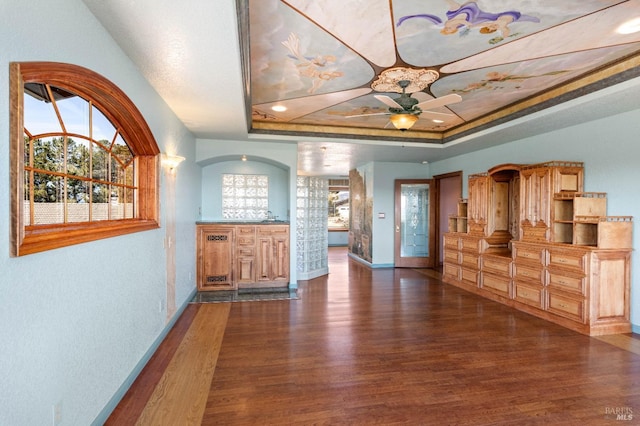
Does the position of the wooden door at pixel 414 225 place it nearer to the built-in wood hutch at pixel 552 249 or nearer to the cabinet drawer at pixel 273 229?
the built-in wood hutch at pixel 552 249

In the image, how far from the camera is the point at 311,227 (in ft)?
23.1

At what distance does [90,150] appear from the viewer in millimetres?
2318

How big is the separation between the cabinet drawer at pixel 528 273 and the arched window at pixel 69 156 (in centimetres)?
483

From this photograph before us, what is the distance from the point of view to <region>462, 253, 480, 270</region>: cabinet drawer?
570 cm

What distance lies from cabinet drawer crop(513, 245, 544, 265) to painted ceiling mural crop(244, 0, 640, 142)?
188 centimetres

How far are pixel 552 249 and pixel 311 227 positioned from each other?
4.21m

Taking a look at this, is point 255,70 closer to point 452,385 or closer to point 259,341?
point 259,341

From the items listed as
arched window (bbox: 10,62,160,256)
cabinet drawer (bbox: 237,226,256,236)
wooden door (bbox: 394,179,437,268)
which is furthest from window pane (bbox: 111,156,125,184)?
wooden door (bbox: 394,179,437,268)

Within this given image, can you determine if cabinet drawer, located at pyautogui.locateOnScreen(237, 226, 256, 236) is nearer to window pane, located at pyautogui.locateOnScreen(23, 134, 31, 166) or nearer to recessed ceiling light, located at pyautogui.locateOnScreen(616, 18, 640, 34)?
window pane, located at pyautogui.locateOnScreen(23, 134, 31, 166)

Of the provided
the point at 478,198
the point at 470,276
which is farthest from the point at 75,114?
the point at 470,276

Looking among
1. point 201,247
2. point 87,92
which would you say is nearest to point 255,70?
point 87,92

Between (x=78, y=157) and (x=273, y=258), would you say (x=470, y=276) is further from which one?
(x=78, y=157)

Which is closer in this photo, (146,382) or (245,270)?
(146,382)

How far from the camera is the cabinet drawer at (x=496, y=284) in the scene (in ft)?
16.4
